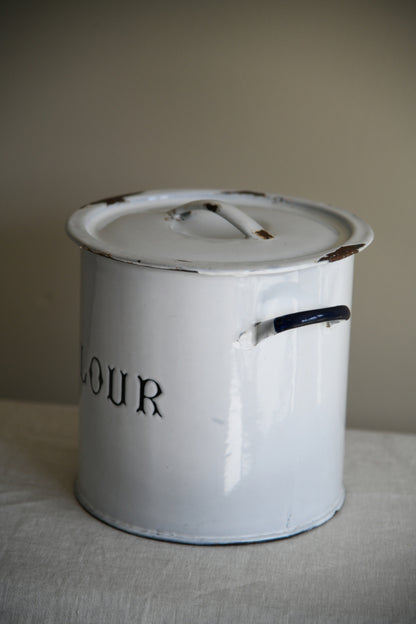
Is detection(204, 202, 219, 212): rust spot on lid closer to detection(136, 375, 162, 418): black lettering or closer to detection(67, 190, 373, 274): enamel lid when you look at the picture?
detection(67, 190, 373, 274): enamel lid

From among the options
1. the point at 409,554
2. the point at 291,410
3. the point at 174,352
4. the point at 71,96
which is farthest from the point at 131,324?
the point at 71,96

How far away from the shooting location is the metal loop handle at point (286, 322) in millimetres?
687

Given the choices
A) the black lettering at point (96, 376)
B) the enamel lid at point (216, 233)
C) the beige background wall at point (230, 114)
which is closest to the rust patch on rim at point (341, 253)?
the enamel lid at point (216, 233)

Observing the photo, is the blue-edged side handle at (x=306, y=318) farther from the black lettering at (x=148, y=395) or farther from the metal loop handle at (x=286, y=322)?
the black lettering at (x=148, y=395)

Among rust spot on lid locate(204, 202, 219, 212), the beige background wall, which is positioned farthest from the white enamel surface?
the beige background wall

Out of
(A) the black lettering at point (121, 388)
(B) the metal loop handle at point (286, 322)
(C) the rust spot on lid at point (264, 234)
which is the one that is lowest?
(A) the black lettering at point (121, 388)

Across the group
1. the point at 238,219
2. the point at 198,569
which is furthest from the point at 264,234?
the point at 198,569

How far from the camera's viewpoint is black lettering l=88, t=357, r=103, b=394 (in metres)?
0.76

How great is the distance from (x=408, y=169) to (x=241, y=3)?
32 cm

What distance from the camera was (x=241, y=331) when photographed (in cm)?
70

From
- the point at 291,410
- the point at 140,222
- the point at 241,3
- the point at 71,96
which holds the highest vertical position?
the point at 241,3

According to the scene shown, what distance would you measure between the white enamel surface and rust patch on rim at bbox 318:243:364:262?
0.05 ft

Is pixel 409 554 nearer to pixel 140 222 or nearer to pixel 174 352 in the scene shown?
pixel 174 352

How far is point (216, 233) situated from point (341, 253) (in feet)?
0.45
